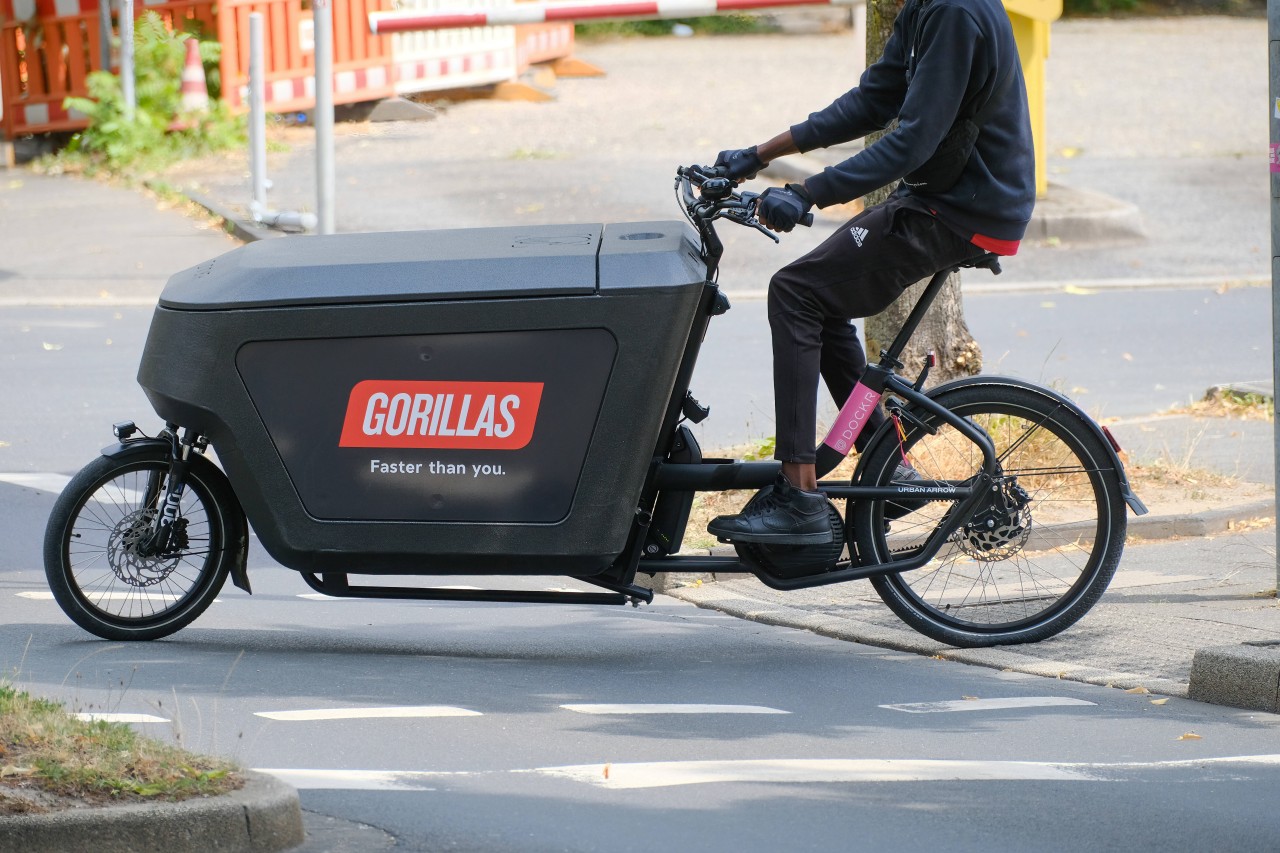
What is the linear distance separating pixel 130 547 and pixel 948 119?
2680mm

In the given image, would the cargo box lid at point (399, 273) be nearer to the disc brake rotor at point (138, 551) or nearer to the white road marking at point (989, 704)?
the disc brake rotor at point (138, 551)

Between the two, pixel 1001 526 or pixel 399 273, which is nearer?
pixel 399 273

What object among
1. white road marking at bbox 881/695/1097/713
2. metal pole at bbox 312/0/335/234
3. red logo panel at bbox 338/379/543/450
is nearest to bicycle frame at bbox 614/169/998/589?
red logo panel at bbox 338/379/543/450

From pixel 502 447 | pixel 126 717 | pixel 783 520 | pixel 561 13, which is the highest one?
pixel 561 13

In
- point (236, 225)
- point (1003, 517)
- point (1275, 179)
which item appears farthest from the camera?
point (236, 225)

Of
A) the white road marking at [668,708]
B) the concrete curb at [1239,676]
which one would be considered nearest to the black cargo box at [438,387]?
the white road marking at [668,708]

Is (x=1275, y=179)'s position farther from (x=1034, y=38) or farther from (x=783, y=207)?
(x=1034, y=38)

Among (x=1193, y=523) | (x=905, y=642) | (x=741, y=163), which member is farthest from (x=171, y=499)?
(x=1193, y=523)

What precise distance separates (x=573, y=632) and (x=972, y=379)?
1527 millimetres

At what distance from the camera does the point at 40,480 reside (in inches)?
→ 317

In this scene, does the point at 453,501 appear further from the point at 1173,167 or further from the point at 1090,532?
the point at 1173,167

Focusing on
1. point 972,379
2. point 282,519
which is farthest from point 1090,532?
point 282,519

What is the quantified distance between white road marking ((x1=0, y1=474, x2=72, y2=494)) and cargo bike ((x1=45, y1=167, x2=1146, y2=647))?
237 centimetres

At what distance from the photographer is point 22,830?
11.6 ft
